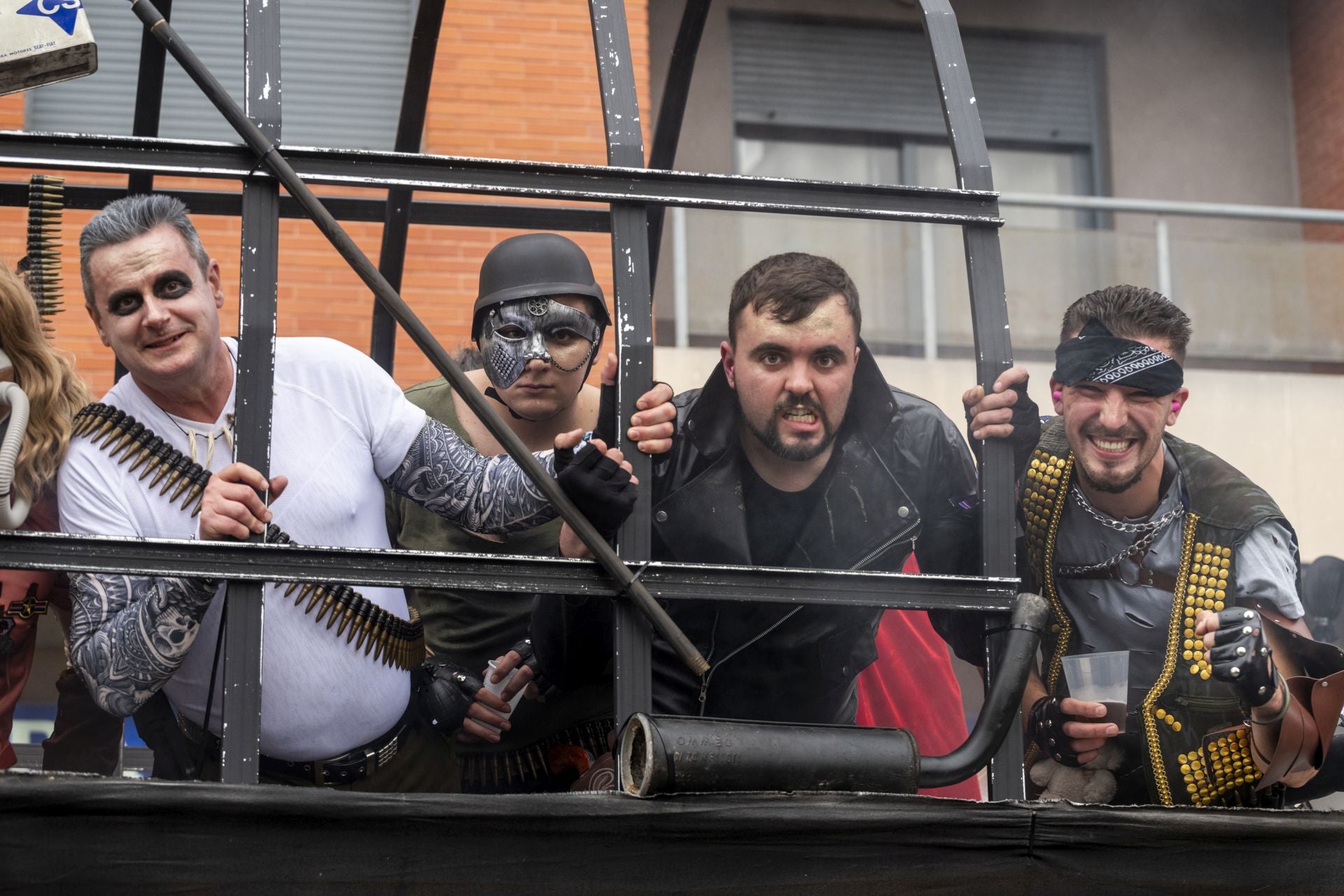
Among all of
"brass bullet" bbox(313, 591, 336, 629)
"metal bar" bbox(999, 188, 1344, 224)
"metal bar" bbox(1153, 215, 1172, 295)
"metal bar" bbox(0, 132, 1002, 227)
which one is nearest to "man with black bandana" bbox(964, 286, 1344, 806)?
"metal bar" bbox(0, 132, 1002, 227)

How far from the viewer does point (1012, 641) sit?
10.6 ft

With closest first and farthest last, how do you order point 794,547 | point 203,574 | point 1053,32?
point 203,574, point 794,547, point 1053,32

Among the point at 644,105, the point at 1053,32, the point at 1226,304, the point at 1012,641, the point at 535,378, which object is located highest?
the point at 1053,32

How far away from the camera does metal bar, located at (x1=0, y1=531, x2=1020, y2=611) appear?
288cm

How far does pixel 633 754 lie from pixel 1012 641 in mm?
793

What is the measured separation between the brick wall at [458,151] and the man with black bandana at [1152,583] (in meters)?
3.81

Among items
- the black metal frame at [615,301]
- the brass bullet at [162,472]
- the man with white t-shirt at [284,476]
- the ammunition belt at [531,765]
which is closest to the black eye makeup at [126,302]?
the man with white t-shirt at [284,476]

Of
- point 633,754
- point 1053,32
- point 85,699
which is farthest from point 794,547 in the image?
point 1053,32

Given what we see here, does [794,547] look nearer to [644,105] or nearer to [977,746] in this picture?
[977,746]

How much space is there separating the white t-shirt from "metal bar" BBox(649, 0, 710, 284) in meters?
1.30

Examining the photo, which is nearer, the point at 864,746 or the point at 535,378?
the point at 864,746

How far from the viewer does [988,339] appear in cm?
334

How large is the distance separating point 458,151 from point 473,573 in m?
5.93

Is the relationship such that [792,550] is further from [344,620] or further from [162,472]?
[162,472]
